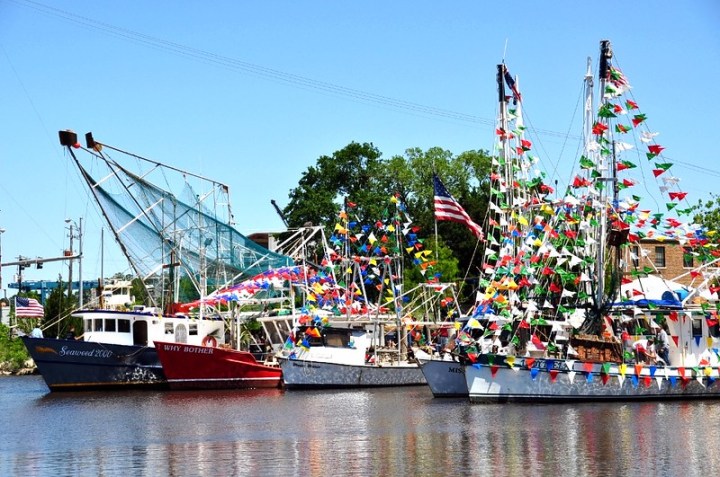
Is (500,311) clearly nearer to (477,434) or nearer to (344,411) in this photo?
(344,411)

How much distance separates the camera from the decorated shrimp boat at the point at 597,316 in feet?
135

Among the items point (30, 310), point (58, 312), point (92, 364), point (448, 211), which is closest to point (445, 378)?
point (448, 211)

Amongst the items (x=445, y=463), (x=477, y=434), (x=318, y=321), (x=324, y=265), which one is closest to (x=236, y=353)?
(x=318, y=321)

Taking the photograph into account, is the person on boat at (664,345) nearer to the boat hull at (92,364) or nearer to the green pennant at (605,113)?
the green pennant at (605,113)

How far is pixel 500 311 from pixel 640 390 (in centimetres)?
567

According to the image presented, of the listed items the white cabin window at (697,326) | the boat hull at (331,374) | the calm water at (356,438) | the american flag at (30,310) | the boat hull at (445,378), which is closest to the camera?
the calm water at (356,438)

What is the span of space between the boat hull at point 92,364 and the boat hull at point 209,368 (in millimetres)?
1738

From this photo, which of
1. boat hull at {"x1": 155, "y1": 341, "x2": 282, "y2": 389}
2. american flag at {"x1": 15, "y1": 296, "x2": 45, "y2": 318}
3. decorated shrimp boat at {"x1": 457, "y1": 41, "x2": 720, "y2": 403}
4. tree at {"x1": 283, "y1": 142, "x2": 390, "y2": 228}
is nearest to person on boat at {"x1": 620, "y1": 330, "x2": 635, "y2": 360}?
decorated shrimp boat at {"x1": 457, "y1": 41, "x2": 720, "y2": 403}

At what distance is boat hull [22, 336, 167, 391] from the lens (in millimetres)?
53938

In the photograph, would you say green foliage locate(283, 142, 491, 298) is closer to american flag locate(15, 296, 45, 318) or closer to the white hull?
american flag locate(15, 296, 45, 318)

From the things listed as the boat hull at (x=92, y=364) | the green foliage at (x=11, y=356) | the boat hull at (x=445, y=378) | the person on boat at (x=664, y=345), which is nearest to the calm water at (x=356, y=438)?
the boat hull at (x=445, y=378)

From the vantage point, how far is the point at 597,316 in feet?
138

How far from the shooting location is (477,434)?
3309 centimetres

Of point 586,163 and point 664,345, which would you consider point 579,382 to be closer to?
point 664,345
